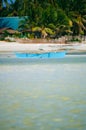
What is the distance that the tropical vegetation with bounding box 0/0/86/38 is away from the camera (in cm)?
3581

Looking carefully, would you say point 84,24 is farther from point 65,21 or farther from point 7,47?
point 7,47

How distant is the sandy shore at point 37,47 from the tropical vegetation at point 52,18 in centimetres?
307

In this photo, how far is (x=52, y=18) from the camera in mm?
35812

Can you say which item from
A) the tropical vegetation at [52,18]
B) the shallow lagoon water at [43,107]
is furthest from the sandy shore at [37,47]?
the shallow lagoon water at [43,107]

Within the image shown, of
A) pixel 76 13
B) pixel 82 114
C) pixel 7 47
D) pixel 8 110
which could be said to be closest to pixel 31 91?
pixel 8 110

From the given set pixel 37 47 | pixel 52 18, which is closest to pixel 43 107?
pixel 37 47

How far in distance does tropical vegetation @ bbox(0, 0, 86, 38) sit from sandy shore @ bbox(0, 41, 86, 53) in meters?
3.07

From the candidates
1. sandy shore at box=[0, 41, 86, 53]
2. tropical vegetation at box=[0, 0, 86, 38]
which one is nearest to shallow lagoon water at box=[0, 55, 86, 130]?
sandy shore at box=[0, 41, 86, 53]

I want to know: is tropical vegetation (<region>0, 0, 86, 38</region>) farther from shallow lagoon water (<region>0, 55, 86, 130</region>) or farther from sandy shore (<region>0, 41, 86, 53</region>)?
shallow lagoon water (<region>0, 55, 86, 130</region>)

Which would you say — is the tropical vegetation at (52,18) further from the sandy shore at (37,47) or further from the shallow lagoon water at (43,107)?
the shallow lagoon water at (43,107)

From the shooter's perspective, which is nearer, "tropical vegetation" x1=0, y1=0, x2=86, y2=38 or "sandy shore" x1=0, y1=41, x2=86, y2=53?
"sandy shore" x1=0, y1=41, x2=86, y2=53

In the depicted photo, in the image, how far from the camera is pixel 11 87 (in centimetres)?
1212

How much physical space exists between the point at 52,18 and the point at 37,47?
16.5 feet

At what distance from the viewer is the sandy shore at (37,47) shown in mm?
31453
